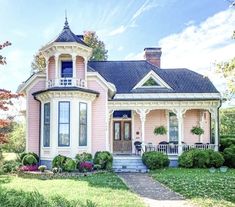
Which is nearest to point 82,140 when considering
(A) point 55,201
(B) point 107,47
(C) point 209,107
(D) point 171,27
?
(C) point 209,107

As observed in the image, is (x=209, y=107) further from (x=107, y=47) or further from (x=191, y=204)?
(x=107, y=47)

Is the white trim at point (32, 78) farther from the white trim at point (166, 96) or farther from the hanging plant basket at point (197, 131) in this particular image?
the hanging plant basket at point (197, 131)

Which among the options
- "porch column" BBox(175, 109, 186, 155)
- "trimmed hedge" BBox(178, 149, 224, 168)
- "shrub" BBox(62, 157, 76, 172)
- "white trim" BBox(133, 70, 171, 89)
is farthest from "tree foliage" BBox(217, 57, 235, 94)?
"white trim" BBox(133, 70, 171, 89)

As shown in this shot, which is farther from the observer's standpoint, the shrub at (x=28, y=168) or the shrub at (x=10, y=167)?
the shrub at (x=28, y=168)

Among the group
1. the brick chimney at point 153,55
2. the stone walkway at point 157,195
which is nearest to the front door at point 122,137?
the brick chimney at point 153,55

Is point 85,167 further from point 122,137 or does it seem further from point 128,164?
point 122,137

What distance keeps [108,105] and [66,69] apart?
357cm

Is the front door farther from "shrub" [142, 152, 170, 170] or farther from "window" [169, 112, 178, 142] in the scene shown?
"shrub" [142, 152, 170, 170]

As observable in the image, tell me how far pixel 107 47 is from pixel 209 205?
31532 millimetres

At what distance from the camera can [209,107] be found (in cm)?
2253

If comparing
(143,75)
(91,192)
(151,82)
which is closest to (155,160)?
(151,82)

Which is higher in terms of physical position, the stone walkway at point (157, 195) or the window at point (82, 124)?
the window at point (82, 124)

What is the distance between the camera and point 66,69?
21.0 meters

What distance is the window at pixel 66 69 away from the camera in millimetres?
20812
